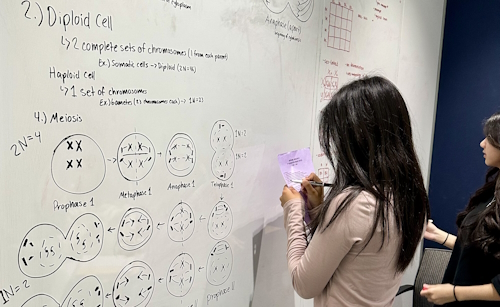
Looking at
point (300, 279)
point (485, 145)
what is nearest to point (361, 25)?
point (485, 145)

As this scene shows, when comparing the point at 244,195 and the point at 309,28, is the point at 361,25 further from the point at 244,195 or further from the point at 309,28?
the point at 244,195

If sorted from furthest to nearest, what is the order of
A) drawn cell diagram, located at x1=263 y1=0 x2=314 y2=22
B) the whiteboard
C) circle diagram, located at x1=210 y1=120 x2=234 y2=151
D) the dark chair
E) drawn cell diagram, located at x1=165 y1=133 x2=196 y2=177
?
the dark chair
drawn cell diagram, located at x1=263 y1=0 x2=314 y2=22
circle diagram, located at x1=210 y1=120 x2=234 y2=151
drawn cell diagram, located at x1=165 y1=133 x2=196 y2=177
the whiteboard

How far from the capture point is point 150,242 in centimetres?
108

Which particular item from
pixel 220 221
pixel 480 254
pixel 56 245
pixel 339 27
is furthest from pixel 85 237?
pixel 480 254

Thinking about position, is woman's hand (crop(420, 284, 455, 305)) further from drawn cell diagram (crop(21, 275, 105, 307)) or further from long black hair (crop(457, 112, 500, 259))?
drawn cell diagram (crop(21, 275, 105, 307))

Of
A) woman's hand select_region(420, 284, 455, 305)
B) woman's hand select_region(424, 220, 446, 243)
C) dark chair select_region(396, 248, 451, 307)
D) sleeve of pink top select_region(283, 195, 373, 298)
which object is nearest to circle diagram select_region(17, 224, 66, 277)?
sleeve of pink top select_region(283, 195, 373, 298)

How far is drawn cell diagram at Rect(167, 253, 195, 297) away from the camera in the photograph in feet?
3.76

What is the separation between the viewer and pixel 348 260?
1083 mm

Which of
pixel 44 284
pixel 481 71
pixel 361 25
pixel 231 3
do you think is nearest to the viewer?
pixel 44 284

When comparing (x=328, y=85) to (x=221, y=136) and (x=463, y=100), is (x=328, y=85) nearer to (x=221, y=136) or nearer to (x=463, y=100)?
(x=221, y=136)

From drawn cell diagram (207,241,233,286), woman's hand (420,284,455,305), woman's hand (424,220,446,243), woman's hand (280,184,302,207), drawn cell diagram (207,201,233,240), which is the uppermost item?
woman's hand (280,184,302,207)

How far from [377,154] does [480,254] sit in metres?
0.84

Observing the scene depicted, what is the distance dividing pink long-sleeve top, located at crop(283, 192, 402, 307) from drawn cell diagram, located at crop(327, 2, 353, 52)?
88 cm

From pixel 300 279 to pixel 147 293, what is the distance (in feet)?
1.35
